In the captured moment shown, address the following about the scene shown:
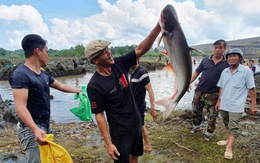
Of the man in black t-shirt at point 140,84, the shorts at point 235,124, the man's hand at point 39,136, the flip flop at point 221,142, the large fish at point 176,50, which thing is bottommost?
the flip flop at point 221,142

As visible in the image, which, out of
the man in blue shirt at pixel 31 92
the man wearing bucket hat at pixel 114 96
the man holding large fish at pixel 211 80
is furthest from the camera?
the man holding large fish at pixel 211 80

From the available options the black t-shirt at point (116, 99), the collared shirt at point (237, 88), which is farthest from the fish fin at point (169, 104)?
the collared shirt at point (237, 88)

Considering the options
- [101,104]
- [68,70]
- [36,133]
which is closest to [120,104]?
[101,104]

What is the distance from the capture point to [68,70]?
99.3 ft

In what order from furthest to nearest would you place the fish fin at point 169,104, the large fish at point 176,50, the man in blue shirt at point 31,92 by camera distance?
the man in blue shirt at point 31,92 → the fish fin at point 169,104 → the large fish at point 176,50

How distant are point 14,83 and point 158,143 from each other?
358cm

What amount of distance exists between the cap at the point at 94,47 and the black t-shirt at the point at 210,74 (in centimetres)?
300

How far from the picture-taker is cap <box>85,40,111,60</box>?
2691mm

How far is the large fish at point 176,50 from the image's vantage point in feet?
6.72

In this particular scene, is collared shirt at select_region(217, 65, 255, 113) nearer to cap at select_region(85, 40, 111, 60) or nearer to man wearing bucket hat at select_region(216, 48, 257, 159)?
man wearing bucket hat at select_region(216, 48, 257, 159)

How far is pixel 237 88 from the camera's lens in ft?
13.8

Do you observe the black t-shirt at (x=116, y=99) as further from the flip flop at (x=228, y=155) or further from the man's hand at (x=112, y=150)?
the flip flop at (x=228, y=155)

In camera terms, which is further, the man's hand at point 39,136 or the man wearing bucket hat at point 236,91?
the man wearing bucket hat at point 236,91

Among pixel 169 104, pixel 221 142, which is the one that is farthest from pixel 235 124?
pixel 169 104
